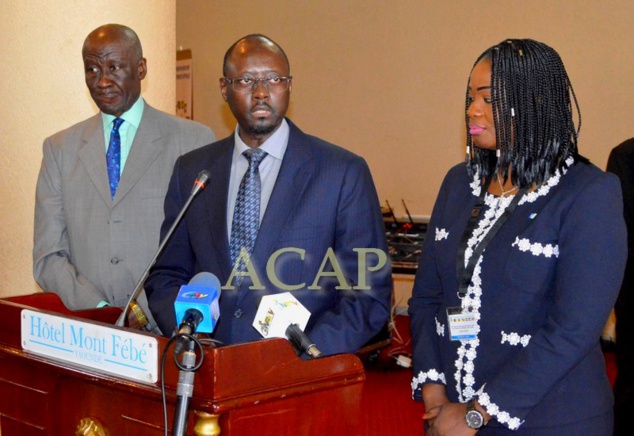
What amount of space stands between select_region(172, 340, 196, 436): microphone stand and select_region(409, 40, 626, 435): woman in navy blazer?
0.77 meters

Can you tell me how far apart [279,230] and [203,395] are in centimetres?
81

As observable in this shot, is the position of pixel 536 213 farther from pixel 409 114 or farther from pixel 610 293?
pixel 409 114

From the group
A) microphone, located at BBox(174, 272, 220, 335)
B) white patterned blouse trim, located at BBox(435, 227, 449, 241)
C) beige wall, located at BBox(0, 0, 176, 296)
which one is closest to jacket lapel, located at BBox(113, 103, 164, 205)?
beige wall, located at BBox(0, 0, 176, 296)

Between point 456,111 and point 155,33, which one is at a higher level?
point 155,33

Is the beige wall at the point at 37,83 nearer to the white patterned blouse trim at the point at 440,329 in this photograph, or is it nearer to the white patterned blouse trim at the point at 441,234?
the white patterned blouse trim at the point at 441,234

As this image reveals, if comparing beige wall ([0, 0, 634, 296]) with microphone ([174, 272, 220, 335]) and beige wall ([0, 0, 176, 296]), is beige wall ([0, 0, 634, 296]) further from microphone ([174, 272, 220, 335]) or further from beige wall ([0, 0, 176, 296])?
microphone ([174, 272, 220, 335])

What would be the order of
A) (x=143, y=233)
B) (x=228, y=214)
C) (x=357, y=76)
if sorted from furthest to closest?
(x=357, y=76)
(x=143, y=233)
(x=228, y=214)

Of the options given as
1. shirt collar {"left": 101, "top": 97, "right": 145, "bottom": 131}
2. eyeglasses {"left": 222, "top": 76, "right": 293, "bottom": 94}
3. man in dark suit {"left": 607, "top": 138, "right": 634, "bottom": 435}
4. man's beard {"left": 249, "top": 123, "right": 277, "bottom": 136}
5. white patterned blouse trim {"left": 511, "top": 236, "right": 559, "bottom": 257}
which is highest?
eyeglasses {"left": 222, "top": 76, "right": 293, "bottom": 94}

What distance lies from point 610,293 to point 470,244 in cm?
39

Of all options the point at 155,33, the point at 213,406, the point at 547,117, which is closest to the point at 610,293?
the point at 547,117

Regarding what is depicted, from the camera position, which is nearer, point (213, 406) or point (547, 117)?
point (213, 406)

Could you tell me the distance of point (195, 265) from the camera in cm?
270

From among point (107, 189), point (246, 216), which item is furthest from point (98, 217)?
point (246, 216)

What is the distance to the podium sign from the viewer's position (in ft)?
6.22
